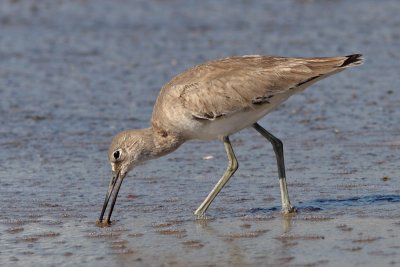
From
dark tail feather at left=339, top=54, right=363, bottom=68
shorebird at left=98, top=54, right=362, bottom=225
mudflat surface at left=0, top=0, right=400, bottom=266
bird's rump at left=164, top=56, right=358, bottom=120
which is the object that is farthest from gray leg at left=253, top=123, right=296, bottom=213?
dark tail feather at left=339, top=54, right=363, bottom=68

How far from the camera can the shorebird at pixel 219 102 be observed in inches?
304

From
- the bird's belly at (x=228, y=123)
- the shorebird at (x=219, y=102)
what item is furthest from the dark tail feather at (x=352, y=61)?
the bird's belly at (x=228, y=123)

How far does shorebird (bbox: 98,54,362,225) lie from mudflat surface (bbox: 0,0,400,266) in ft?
1.21

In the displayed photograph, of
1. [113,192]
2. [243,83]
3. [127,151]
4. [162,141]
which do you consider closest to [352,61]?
[243,83]

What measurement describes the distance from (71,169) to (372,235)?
11.0 feet

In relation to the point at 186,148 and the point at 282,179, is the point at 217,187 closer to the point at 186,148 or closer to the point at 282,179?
the point at 282,179

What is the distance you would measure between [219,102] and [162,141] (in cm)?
60

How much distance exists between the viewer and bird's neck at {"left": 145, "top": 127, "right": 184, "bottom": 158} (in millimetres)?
8008

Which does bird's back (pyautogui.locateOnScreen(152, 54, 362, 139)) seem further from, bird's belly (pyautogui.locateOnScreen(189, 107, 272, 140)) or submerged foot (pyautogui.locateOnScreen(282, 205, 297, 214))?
submerged foot (pyautogui.locateOnScreen(282, 205, 297, 214))

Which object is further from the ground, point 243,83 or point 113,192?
point 243,83

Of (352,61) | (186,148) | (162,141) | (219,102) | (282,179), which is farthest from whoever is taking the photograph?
(186,148)

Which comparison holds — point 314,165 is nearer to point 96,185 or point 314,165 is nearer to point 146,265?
point 96,185

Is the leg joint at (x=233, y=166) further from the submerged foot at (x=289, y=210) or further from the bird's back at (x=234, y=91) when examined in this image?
the submerged foot at (x=289, y=210)

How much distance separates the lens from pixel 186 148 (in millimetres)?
9961
